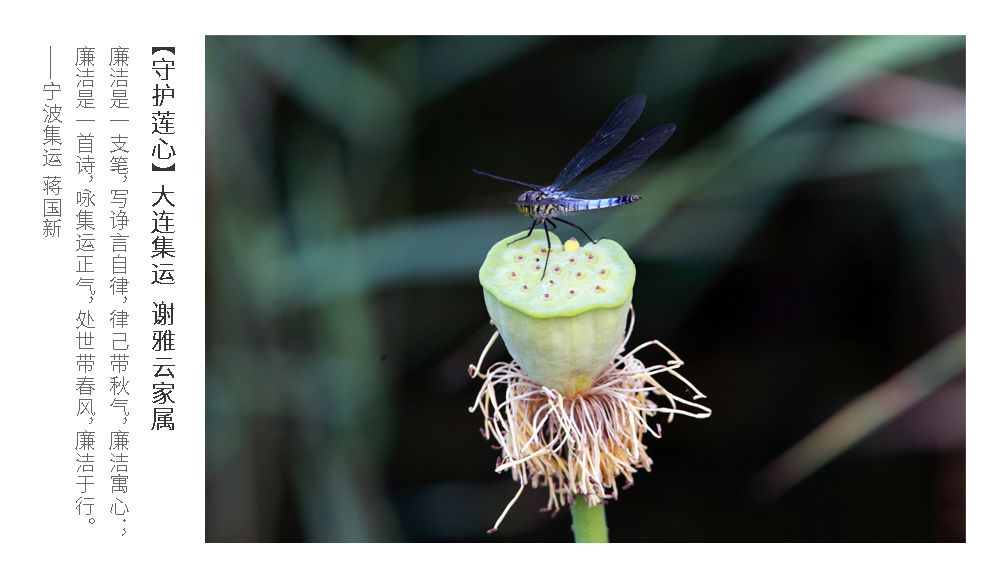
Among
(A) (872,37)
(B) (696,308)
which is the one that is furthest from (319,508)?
(A) (872,37)

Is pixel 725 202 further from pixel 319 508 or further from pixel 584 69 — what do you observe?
pixel 319 508

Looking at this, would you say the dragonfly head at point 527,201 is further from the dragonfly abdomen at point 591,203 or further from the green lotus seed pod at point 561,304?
the green lotus seed pod at point 561,304

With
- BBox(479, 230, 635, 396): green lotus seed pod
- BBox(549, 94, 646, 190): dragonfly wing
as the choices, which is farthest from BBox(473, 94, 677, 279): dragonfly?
BBox(479, 230, 635, 396): green lotus seed pod

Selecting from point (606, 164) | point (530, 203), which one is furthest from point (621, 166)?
point (530, 203)

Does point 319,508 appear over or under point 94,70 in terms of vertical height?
under

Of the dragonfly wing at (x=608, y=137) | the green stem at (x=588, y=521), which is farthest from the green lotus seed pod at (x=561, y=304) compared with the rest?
the dragonfly wing at (x=608, y=137)

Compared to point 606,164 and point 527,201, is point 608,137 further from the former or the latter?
point 527,201
